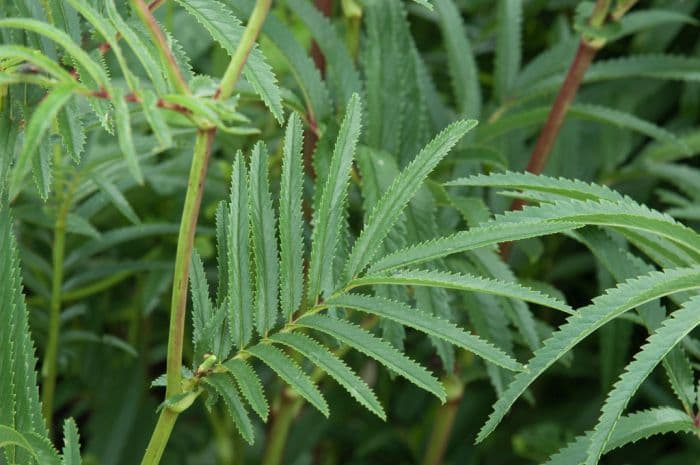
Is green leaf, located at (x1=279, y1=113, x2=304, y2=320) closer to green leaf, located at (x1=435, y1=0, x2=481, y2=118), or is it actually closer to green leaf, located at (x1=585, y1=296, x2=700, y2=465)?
green leaf, located at (x1=585, y1=296, x2=700, y2=465)

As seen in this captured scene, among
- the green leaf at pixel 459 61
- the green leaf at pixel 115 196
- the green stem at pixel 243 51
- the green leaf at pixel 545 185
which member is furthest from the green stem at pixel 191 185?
the green leaf at pixel 459 61

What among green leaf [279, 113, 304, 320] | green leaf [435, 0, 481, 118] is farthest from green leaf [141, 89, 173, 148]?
green leaf [435, 0, 481, 118]

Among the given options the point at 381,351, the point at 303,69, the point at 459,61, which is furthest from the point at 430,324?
the point at 459,61

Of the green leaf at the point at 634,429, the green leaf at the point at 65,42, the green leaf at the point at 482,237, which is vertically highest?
the green leaf at the point at 65,42

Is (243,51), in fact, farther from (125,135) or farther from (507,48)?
(507,48)

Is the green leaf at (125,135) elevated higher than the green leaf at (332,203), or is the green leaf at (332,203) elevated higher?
the green leaf at (125,135)

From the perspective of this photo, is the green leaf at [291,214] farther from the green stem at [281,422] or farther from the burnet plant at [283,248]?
the green stem at [281,422]
